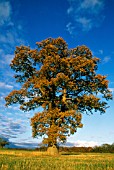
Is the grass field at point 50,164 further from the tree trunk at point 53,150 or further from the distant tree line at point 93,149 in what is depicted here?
the distant tree line at point 93,149

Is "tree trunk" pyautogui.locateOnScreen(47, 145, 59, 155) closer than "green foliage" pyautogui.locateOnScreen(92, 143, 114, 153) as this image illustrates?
Yes

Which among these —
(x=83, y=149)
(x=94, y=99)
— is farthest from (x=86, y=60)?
(x=83, y=149)

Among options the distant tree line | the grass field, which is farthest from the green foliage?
the grass field

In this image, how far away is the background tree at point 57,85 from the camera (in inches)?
1656

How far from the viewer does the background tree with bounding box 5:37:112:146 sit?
42.1 metres

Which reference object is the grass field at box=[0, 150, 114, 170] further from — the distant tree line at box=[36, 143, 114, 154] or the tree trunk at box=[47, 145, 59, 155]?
the distant tree line at box=[36, 143, 114, 154]

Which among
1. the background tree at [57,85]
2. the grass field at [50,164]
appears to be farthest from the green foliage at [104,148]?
the grass field at [50,164]

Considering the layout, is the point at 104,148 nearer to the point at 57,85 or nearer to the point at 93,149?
the point at 93,149

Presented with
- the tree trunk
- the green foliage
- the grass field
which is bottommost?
the grass field

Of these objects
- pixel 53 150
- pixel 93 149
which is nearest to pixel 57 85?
pixel 53 150

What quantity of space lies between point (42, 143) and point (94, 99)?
30.3ft

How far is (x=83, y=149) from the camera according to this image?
65.6 metres

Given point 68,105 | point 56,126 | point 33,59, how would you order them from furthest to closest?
point 33,59 < point 68,105 < point 56,126

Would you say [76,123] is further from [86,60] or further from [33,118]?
[86,60]
